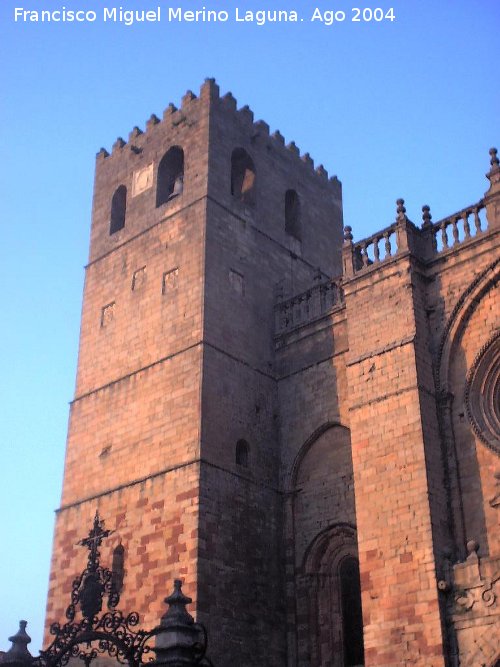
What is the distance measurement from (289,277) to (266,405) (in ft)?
11.9

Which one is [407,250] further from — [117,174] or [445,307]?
[117,174]

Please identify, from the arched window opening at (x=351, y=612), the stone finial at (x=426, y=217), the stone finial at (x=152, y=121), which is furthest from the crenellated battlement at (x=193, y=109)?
the arched window opening at (x=351, y=612)

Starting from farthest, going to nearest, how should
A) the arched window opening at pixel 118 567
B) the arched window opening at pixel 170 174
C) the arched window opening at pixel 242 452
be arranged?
the arched window opening at pixel 170 174 < the arched window opening at pixel 242 452 < the arched window opening at pixel 118 567

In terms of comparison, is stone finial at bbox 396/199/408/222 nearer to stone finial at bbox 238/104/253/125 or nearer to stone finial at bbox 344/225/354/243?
stone finial at bbox 344/225/354/243

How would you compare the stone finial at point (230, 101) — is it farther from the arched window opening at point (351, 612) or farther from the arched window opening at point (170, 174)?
the arched window opening at point (351, 612)

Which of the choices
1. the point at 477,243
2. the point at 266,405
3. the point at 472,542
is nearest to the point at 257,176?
the point at 266,405

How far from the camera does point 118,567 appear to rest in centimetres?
1575

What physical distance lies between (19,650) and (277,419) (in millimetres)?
6573

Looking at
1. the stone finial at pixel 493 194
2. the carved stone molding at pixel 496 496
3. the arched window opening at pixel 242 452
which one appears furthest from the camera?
the arched window opening at pixel 242 452

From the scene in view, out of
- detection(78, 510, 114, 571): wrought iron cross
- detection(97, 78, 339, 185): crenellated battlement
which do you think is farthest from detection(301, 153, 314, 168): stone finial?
detection(78, 510, 114, 571): wrought iron cross

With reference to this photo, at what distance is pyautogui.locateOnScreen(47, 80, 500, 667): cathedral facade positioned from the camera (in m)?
12.9

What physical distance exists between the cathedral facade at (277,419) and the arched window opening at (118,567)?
0.04m

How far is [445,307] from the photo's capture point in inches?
572

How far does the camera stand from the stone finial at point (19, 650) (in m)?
12.9
